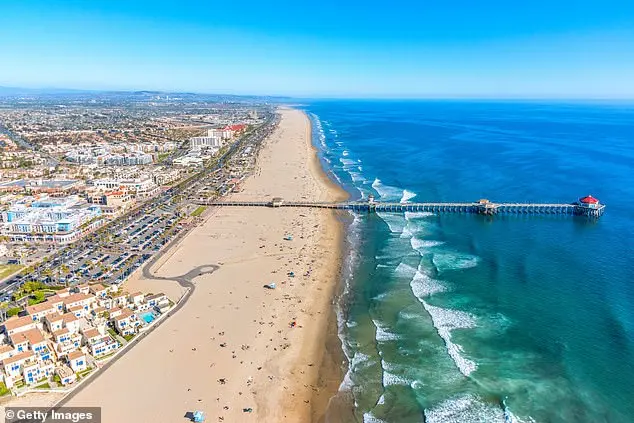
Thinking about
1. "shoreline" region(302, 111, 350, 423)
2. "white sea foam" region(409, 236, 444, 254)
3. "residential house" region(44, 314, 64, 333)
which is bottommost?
"shoreline" region(302, 111, 350, 423)

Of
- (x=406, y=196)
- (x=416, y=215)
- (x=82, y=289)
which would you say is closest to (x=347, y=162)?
(x=406, y=196)

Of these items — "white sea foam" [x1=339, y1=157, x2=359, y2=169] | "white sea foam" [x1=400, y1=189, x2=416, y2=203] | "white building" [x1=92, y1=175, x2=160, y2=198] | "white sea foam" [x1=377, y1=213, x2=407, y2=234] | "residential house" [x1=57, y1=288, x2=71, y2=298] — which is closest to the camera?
"residential house" [x1=57, y1=288, x2=71, y2=298]

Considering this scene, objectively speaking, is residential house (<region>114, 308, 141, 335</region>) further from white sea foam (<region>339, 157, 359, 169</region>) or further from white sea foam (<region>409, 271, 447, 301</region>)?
white sea foam (<region>339, 157, 359, 169</region>)

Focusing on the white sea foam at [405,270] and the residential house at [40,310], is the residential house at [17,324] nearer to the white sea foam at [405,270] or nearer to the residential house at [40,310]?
the residential house at [40,310]

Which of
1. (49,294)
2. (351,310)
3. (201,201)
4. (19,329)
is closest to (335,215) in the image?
(201,201)

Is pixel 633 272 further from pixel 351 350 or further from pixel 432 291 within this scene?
pixel 351 350

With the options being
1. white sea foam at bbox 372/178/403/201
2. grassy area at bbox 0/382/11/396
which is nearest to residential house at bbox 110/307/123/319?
grassy area at bbox 0/382/11/396
